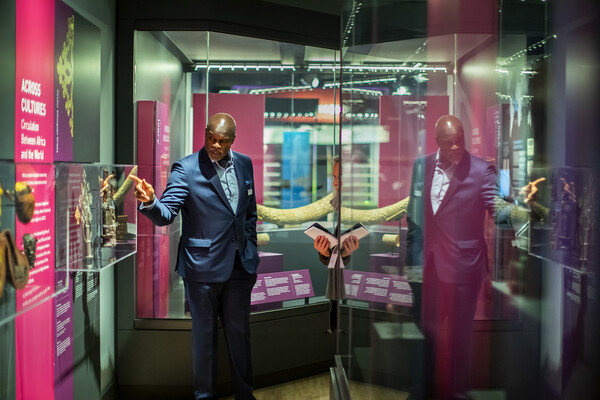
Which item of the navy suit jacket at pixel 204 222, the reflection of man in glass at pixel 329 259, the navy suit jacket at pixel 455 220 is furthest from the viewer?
the navy suit jacket at pixel 204 222

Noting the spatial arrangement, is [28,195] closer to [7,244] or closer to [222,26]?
[7,244]

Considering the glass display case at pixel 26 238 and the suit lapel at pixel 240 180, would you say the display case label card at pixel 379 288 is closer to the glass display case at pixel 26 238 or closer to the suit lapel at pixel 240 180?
the glass display case at pixel 26 238

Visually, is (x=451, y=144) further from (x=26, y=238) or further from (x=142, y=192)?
(x=142, y=192)

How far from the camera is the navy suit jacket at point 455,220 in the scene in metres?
0.90

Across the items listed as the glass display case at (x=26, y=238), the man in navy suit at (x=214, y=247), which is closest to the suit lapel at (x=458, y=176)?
the glass display case at (x=26, y=238)

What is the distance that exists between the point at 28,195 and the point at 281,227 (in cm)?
257

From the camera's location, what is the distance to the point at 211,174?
3.33 meters

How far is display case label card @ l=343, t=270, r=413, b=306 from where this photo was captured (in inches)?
47.3

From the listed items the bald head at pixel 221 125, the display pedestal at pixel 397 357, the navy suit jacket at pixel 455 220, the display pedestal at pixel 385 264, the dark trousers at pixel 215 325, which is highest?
the bald head at pixel 221 125

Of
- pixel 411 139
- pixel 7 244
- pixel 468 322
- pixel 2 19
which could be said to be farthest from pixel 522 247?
pixel 2 19


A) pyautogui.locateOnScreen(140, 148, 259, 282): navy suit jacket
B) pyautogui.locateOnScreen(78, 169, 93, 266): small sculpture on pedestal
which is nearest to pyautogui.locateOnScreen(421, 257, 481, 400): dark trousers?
pyautogui.locateOnScreen(78, 169, 93, 266): small sculpture on pedestal

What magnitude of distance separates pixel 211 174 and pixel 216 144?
0.55 ft

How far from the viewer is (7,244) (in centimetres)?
170

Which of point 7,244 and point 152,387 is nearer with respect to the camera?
point 7,244
